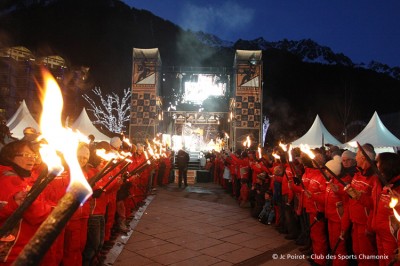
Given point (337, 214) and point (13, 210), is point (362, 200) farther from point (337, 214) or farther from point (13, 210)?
point (13, 210)

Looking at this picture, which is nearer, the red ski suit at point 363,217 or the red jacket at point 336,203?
the red ski suit at point 363,217

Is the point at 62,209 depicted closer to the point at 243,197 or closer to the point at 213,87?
the point at 243,197

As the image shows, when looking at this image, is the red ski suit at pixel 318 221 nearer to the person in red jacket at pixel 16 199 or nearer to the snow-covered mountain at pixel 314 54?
the person in red jacket at pixel 16 199

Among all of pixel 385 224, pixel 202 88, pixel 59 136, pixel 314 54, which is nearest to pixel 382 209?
pixel 385 224

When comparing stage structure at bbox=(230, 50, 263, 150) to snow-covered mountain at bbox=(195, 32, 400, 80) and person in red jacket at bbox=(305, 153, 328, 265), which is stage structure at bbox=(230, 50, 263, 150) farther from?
snow-covered mountain at bbox=(195, 32, 400, 80)

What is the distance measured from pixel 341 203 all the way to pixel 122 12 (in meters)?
98.2

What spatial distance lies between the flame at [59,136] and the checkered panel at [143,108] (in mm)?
21153

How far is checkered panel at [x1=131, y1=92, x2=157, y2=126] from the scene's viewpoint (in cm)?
2323

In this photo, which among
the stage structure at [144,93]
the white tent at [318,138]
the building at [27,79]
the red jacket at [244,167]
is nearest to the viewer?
the red jacket at [244,167]

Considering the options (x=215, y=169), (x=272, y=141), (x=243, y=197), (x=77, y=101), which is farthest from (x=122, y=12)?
(x=243, y=197)

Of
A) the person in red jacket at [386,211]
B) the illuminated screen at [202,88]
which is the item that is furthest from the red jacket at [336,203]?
the illuminated screen at [202,88]

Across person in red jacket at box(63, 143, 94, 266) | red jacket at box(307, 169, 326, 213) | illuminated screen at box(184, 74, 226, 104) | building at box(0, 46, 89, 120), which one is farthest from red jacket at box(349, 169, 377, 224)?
building at box(0, 46, 89, 120)

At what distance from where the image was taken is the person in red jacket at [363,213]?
13.9ft

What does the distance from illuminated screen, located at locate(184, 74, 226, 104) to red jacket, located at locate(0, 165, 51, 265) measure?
25.9m
